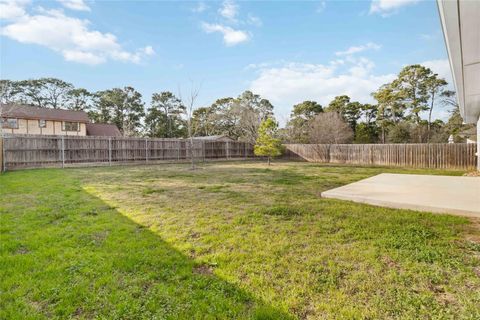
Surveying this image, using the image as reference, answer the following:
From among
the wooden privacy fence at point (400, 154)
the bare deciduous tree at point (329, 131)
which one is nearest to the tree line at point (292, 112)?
the bare deciduous tree at point (329, 131)

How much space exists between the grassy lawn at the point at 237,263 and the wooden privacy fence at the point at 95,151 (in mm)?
7414

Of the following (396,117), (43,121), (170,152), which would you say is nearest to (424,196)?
(170,152)

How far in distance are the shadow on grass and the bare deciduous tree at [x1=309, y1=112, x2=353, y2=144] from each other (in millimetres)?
20224

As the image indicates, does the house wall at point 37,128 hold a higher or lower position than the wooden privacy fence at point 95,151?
higher

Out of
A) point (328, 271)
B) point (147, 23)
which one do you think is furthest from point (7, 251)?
point (147, 23)

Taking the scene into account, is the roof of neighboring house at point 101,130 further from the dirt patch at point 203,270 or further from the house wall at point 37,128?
the dirt patch at point 203,270

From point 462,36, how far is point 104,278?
157 inches

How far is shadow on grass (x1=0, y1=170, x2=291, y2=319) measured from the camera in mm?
1557

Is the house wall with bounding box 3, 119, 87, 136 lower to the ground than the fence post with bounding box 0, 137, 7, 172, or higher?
higher

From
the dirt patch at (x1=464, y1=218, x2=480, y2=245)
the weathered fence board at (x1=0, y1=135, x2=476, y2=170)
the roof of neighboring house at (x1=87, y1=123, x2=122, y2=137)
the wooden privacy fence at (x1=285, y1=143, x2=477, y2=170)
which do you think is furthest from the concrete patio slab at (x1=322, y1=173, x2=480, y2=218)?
the roof of neighboring house at (x1=87, y1=123, x2=122, y2=137)

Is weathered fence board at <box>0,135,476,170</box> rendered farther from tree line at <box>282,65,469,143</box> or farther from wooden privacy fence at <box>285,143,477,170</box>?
tree line at <box>282,65,469,143</box>

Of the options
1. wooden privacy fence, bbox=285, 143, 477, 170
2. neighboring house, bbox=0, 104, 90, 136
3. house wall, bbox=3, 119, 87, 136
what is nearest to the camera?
wooden privacy fence, bbox=285, 143, 477, 170

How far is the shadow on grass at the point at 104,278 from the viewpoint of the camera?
1.56 m

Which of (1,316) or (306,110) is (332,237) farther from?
(306,110)
